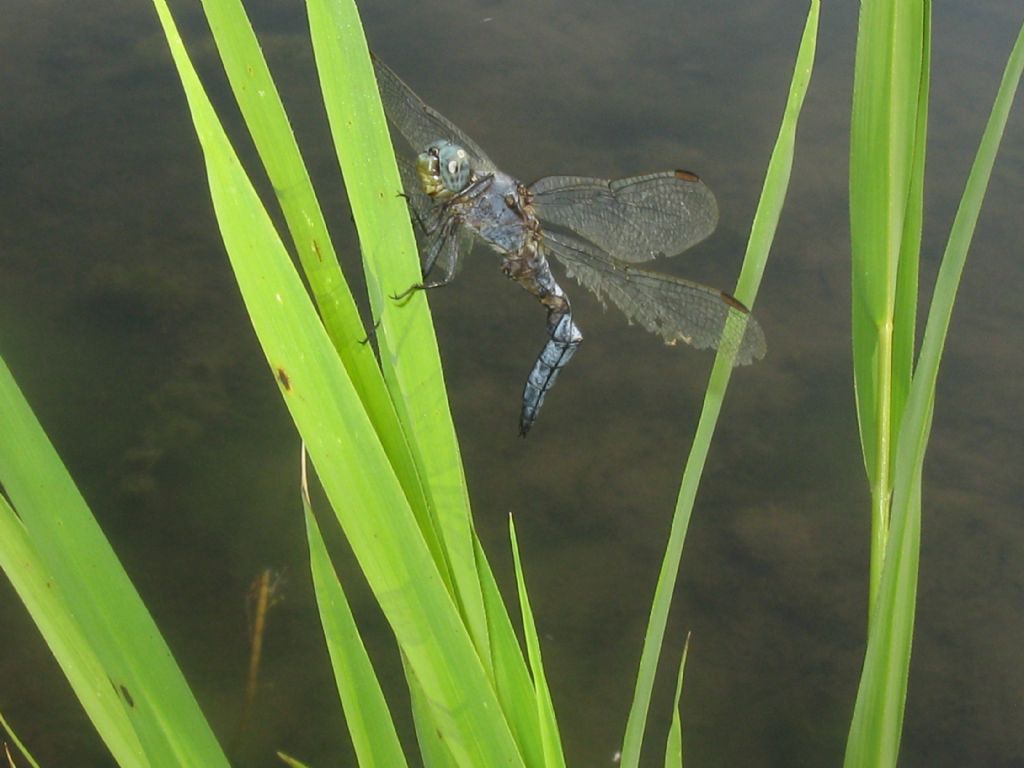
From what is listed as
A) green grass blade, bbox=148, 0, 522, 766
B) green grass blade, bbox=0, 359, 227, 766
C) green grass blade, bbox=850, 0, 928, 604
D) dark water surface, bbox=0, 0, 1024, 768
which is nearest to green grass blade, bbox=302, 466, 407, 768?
green grass blade, bbox=0, 359, 227, 766

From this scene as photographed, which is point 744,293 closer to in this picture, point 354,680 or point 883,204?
point 883,204

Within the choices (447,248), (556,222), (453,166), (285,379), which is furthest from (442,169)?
(285,379)

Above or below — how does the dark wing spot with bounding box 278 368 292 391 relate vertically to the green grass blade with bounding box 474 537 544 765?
above

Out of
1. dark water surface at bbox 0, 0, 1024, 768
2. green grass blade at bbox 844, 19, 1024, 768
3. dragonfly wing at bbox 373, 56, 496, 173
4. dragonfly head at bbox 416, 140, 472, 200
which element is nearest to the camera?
green grass blade at bbox 844, 19, 1024, 768

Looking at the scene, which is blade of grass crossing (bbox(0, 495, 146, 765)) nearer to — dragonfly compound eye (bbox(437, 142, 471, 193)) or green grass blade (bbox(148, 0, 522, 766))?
green grass blade (bbox(148, 0, 522, 766))

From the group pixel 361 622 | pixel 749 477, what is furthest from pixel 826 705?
pixel 361 622

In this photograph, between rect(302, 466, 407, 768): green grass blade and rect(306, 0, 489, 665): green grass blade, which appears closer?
rect(306, 0, 489, 665): green grass blade

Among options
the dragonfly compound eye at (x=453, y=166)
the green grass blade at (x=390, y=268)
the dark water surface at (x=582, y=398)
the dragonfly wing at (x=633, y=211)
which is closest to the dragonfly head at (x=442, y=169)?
the dragonfly compound eye at (x=453, y=166)
